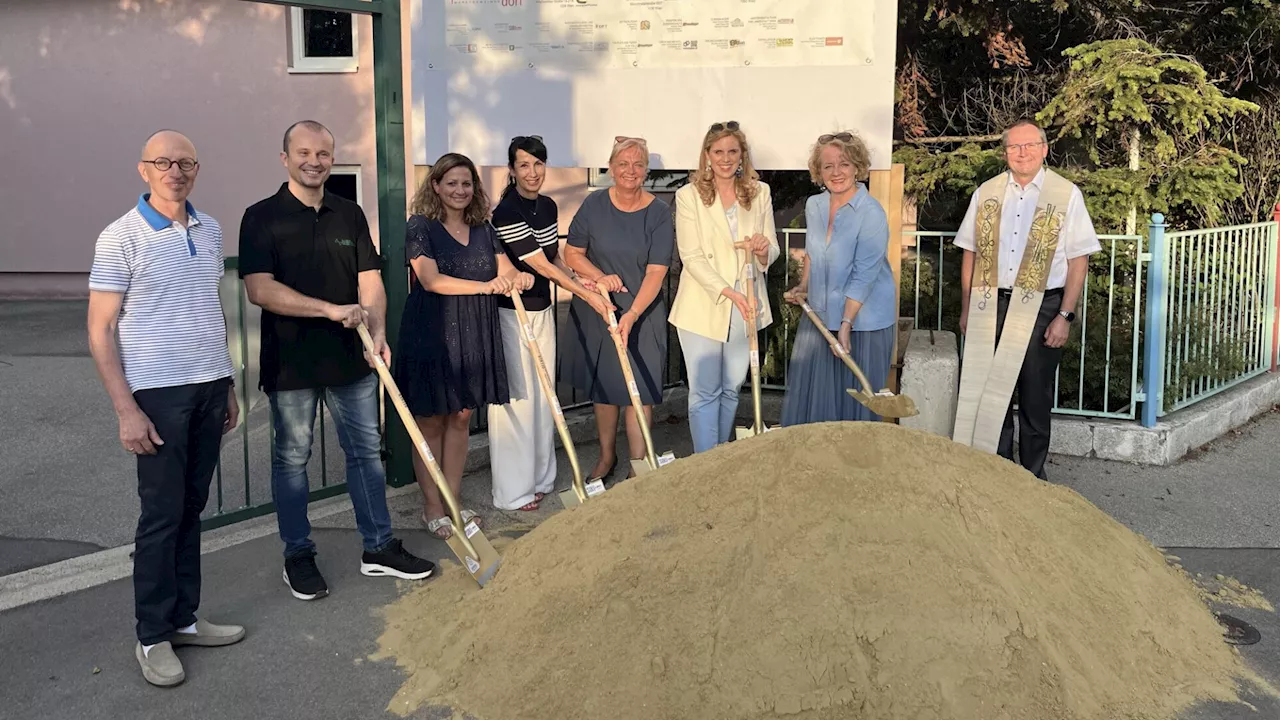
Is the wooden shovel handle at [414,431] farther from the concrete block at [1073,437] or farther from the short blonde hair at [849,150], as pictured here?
the concrete block at [1073,437]

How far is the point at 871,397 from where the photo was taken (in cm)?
518

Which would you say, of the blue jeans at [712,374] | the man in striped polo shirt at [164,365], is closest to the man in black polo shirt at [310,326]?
the man in striped polo shirt at [164,365]

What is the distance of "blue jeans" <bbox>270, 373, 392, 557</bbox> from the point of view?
4367mm

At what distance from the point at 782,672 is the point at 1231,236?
5.60 m

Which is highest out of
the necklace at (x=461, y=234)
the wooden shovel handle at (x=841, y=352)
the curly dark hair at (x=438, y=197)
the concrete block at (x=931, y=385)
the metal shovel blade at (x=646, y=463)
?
the curly dark hair at (x=438, y=197)

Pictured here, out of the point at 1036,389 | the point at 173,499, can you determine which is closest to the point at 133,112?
the point at 173,499

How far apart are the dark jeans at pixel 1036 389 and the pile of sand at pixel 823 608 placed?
4.24 ft

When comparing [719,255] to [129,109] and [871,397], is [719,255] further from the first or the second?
[129,109]

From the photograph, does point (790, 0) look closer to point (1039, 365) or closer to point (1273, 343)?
point (1039, 365)

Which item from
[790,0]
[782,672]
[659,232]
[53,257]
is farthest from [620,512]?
[53,257]

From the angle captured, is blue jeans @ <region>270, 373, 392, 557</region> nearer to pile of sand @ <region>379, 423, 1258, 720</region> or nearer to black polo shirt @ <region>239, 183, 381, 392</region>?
black polo shirt @ <region>239, 183, 381, 392</region>

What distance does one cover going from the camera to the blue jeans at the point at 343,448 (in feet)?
14.3

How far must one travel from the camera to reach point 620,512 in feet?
13.2

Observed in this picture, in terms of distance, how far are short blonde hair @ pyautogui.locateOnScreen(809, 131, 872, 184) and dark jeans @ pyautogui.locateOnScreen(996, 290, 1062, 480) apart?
94 centimetres
